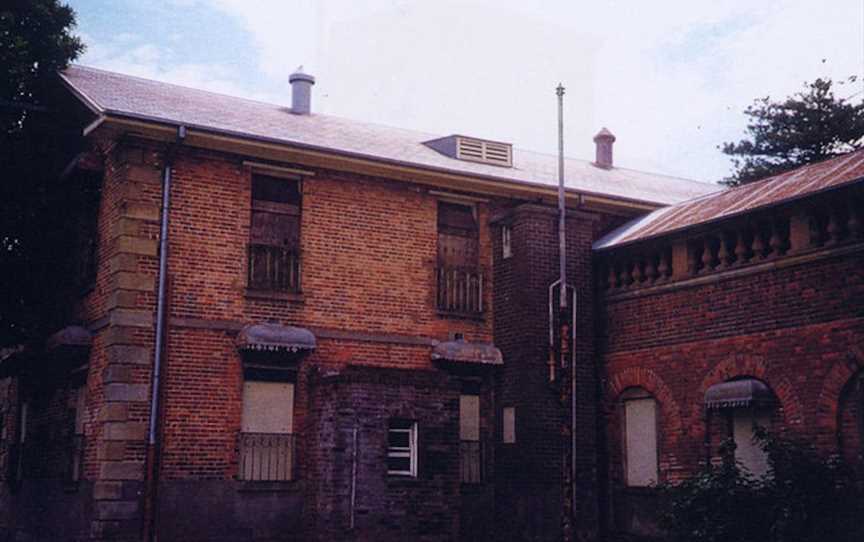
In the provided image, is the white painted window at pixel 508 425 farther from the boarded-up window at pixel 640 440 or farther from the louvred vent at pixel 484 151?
the louvred vent at pixel 484 151

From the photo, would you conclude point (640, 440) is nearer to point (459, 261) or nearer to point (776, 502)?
point (776, 502)

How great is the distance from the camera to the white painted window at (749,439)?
17.1 m

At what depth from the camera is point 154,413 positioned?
17.2 metres

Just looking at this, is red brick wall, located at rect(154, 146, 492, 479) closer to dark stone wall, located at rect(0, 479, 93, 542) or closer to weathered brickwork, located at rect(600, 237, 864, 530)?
dark stone wall, located at rect(0, 479, 93, 542)

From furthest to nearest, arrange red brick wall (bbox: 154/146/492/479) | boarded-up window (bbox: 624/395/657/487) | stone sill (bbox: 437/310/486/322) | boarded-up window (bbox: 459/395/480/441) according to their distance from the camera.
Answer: stone sill (bbox: 437/310/486/322) → boarded-up window (bbox: 459/395/480/441) → boarded-up window (bbox: 624/395/657/487) → red brick wall (bbox: 154/146/492/479)

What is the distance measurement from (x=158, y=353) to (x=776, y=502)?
991cm

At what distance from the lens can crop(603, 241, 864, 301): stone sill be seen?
15.9m

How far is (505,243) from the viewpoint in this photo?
21.2 m

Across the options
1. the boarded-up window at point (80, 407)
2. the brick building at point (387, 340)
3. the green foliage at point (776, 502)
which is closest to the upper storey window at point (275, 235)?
the brick building at point (387, 340)

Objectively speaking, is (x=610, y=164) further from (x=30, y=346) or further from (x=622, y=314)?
(x=30, y=346)

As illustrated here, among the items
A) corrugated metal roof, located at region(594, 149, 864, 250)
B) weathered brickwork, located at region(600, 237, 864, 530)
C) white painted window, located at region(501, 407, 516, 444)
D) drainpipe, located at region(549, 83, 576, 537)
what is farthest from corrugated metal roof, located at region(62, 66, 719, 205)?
white painted window, located at region(501, 407, 516, 444)

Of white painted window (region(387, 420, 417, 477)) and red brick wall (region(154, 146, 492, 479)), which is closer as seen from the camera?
red brick wall (region(154, 146, 492, 479))

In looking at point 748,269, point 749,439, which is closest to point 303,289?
point 748,269

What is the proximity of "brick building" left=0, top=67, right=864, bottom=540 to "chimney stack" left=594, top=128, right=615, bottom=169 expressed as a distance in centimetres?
734
